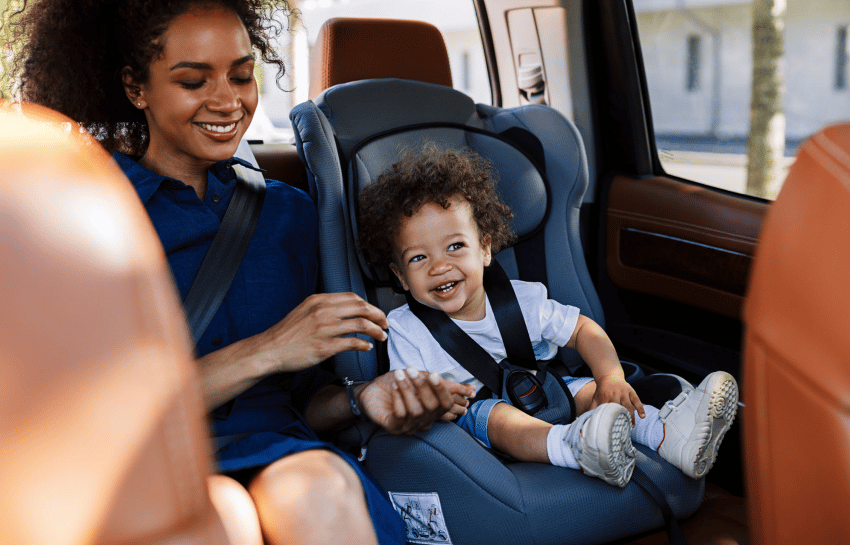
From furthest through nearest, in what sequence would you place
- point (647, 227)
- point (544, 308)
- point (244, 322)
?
point (647, 227), point (544, 308), point (244, 322)

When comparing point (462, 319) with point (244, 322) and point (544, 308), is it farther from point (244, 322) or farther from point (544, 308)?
point (244, 322)

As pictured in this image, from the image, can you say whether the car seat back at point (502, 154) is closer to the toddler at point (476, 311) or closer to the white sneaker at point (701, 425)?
the toddler at point (476, 311)

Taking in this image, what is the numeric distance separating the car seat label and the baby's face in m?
0.48

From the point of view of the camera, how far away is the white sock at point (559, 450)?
1.38 metres

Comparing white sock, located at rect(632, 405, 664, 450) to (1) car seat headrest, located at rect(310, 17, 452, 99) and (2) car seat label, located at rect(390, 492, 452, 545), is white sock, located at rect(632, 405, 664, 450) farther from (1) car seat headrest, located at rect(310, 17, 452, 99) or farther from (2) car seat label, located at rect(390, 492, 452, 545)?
(1) car seat headrest, located at rect(310, 17, 452, 99)

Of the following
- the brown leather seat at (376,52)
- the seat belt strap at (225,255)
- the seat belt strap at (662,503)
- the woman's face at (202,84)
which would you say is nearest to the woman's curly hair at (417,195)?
the seat belt strap at (225,255)

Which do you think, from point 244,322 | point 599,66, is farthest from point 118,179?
point 599,66

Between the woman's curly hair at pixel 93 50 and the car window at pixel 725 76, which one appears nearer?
the woman's curly hair at pixel 93 50

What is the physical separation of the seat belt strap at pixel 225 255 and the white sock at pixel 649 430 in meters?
0.90

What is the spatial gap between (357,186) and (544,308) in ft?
1.83

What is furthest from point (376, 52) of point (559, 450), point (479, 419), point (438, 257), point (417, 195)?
point (559, 450)

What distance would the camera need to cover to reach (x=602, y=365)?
5.53 feet

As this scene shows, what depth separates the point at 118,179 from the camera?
502 mm

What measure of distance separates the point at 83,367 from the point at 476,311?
4.67ft
